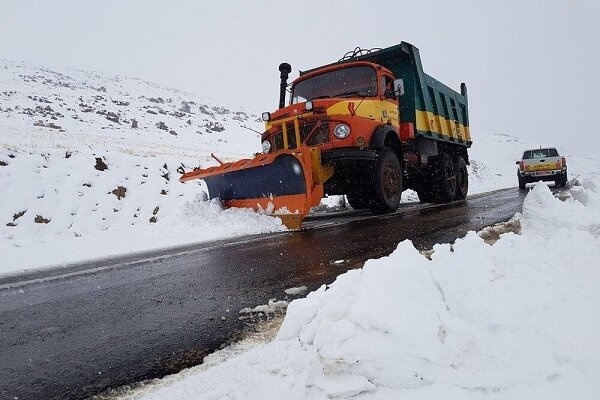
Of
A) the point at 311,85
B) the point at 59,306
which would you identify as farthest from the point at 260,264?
the point at 311,85

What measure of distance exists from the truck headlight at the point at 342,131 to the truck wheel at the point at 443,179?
15.7 feet

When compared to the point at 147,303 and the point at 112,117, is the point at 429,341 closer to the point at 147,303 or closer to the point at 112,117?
the point at 147,303

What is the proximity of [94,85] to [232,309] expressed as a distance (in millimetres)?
57280

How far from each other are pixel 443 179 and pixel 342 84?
4.51 m

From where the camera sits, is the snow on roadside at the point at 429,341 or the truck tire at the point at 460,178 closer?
the snow on roadside at the point at 429,341

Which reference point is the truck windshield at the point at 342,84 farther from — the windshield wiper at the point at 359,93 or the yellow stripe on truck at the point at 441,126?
the yellow stripe on truck at the point at 441,126

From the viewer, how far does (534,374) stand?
1444mm

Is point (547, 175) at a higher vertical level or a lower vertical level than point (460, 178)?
lower

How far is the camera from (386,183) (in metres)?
7.86

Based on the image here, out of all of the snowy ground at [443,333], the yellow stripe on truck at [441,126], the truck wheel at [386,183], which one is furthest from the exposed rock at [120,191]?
the snowy ground at [443,333]

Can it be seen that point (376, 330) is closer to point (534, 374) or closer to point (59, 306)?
point (534, 374)

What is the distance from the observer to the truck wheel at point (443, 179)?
36.5ft

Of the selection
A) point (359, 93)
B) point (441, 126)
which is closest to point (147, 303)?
point (359, 93)

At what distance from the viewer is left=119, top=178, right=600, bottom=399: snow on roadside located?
4.72ft
